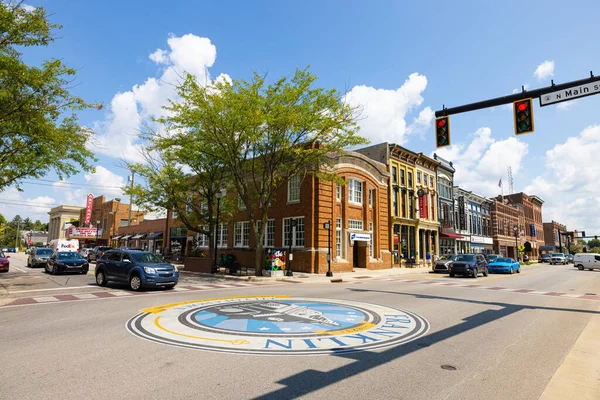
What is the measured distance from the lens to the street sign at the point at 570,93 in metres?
10.2

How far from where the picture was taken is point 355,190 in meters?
31.6

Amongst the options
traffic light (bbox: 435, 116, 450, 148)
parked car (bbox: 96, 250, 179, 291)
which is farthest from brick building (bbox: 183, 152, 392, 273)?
traffic light (bbox: 435, 116, 450, 148)

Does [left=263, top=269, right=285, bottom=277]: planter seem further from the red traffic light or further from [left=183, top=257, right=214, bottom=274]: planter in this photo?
the red traffic light

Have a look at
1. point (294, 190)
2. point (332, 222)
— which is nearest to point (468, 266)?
point (332, 222)

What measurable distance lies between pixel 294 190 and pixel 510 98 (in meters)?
19.5

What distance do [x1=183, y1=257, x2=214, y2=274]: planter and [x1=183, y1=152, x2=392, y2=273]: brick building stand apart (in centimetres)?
477

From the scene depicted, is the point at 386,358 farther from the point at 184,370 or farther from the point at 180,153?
the point at 180,153

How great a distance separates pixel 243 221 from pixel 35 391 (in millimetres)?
29088

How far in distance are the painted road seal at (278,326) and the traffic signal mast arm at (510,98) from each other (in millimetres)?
7291

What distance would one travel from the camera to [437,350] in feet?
21.5

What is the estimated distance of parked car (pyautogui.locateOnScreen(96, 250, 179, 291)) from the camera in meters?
15.0

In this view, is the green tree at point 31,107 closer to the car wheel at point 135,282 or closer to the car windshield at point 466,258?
the car wheel at point 135,282

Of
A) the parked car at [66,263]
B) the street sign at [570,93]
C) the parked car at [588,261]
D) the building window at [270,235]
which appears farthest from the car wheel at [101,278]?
the parked car at [588,261]

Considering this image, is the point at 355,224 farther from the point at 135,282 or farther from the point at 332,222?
the point at 135,282
